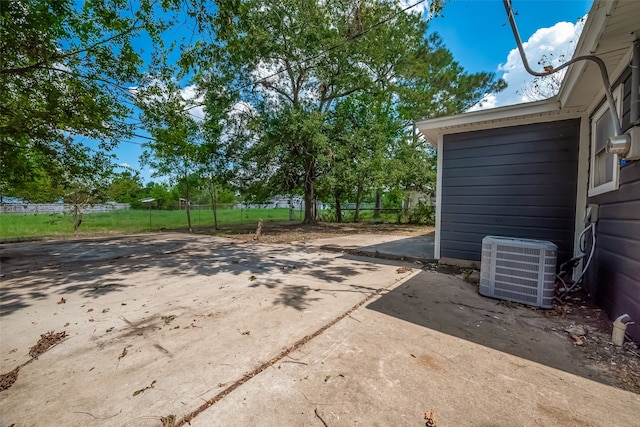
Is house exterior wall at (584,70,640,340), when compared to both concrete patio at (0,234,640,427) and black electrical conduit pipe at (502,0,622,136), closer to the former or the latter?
black electrical conduit pipe at (502,0,622,136)

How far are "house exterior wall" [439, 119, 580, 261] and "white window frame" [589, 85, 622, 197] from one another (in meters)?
0.27

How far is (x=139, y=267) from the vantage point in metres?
4.55

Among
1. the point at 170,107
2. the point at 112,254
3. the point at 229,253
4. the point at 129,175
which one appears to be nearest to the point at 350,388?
the point at 229,253

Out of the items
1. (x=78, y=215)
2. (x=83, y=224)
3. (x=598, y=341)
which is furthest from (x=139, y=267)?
(x=83, y=224)

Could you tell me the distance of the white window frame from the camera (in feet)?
7.88

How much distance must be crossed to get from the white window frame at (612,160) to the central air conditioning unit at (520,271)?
76 cm

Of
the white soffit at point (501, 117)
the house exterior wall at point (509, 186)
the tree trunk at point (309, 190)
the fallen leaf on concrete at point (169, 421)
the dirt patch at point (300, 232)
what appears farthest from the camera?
the tree trunk at point (309, 190)

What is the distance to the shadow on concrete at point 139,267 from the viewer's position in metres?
3.27

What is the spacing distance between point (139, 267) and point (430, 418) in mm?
4914

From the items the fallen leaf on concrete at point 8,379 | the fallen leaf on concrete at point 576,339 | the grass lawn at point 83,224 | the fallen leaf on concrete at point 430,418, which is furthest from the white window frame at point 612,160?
the grass lawn at point 83,224

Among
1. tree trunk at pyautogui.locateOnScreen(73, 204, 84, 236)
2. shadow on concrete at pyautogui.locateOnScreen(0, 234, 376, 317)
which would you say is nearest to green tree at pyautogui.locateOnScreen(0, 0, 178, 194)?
shadow on concrete at pyautogui.locateOnScreen(0, 234, 376, 317)

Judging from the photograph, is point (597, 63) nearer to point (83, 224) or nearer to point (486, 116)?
point (486, 116)

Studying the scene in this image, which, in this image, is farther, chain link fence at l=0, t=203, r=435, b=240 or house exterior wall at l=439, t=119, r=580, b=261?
chain link fence at l=0, t=203, r=435, b=240

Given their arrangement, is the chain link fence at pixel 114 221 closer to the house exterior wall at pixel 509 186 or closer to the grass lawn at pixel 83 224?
the grass lawn at pixel 83 224
